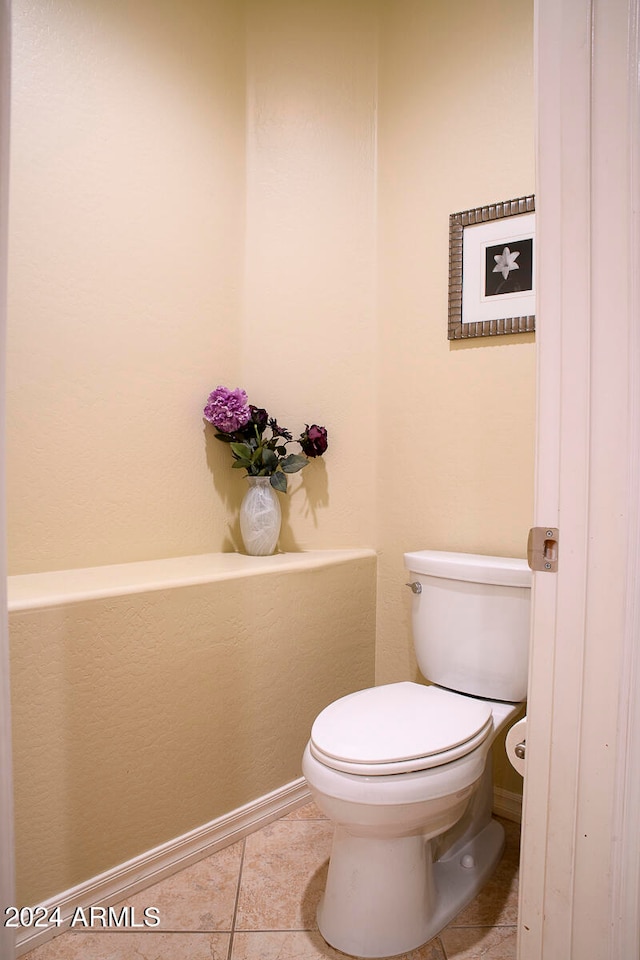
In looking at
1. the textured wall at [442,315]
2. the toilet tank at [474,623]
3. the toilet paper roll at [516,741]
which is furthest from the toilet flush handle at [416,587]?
the toilet paper roll at [516,741]

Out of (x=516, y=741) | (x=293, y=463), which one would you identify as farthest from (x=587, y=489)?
(x=293, y=463)

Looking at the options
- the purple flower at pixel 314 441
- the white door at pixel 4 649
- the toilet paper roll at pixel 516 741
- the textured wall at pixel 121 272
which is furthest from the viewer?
the purple flower at pixel 314 441

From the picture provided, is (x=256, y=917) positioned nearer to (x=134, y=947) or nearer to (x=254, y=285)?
(x=134, y=947)

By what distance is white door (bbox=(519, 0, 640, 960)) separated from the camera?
0.77 meters

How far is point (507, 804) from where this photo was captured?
1.85m

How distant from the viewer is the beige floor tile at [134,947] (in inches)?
51.6

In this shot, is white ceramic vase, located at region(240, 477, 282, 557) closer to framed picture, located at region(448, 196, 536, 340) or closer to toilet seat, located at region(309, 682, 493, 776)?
toilet seat, located at region(309, 682, 493, 776)

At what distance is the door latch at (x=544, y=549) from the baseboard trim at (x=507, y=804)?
4.20 feet

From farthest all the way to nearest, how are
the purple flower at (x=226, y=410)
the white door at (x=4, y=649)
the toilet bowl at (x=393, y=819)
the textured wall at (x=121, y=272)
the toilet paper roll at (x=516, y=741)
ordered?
the purple flower at (x=226, y=410), the textured wall at (x=121, y=272), the toilet bowl at (x=393, y=819), the toilet paper roll at (x=516, y=741), the white door at (x=4, y=649)

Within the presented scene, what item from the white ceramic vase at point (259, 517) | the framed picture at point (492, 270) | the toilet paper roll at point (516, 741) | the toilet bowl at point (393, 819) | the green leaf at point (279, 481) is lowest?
the toilet bowl at point (393, 819)

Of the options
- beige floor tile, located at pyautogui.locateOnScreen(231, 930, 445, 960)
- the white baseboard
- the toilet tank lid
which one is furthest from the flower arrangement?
beige floor tile, located at pyautogui.locateOnScreen(231, 930, 445, 960)

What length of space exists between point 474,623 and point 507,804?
2.07 feet

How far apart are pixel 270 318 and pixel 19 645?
127 cm

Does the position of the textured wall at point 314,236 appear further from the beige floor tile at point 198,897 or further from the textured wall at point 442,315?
the beige floor tile at point 198,897
